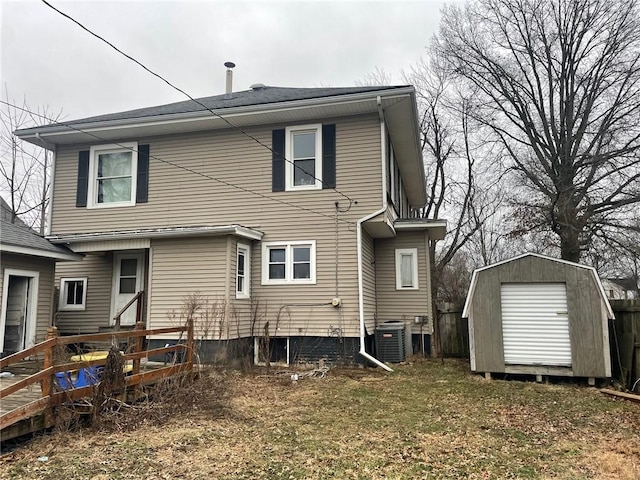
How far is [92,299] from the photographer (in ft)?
37.6

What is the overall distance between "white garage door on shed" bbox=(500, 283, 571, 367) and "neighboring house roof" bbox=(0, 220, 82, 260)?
30.7ft

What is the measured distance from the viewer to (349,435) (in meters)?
5.27

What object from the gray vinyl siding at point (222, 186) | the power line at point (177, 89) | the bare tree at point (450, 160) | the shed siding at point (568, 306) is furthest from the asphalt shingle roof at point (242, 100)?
the bare tree at point (450, 160)

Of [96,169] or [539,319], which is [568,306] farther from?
[96,169]

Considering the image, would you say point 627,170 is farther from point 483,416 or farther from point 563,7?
point 483,416

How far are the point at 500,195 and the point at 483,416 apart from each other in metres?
18.4

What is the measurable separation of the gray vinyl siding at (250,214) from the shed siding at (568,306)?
2653 mm

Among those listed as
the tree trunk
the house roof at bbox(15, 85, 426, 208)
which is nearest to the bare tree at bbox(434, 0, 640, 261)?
the tree trunk

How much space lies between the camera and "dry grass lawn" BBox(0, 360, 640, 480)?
4250 millimetres

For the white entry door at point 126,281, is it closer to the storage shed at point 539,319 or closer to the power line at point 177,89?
the power line at point 177,89

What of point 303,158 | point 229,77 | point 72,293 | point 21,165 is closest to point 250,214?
point 303,158

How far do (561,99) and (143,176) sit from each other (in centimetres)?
1611

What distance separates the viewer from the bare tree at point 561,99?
1639 centimetres

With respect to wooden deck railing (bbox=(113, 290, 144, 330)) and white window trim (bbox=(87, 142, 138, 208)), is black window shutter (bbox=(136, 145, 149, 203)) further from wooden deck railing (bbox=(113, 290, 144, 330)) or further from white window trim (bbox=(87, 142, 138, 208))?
wooden deck railing (bbox=(113, 290, 144, 330))
